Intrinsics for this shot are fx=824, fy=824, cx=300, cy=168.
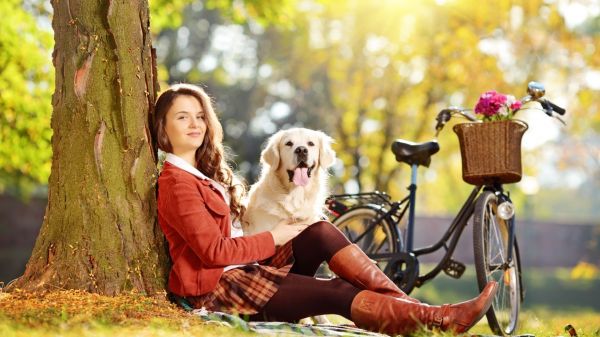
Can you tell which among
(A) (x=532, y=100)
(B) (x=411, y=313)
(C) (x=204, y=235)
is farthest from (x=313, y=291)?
(A) (x=532, y=100)

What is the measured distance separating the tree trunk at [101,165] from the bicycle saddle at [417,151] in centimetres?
216

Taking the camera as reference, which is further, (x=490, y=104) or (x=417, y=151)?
(x=417, y=151)

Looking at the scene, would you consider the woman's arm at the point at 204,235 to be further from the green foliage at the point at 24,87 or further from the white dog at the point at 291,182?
the green foliage at the point at 24,87

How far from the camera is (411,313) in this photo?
404 centimetres

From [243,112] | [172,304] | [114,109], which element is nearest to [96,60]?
[114,109]

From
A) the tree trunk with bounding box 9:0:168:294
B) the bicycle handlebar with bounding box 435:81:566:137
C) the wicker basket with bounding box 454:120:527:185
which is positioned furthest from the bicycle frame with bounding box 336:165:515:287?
the tree trunk with bounding box 9:0:168:294

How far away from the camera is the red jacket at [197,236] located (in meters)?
4.05

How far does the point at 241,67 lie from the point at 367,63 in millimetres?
5093

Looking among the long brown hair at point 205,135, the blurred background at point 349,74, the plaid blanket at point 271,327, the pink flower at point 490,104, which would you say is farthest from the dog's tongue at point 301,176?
the blurred background at point 349,74

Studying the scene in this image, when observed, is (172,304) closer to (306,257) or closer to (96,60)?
(306,257)

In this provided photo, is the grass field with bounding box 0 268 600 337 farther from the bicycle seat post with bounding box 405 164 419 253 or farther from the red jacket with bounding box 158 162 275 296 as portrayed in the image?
the bicycle seat post with bounding box 405 164 419 253

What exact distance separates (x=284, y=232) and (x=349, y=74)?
14497mm

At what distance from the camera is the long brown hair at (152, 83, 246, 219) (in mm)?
4457

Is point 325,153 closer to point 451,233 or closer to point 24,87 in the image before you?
point 451,233
